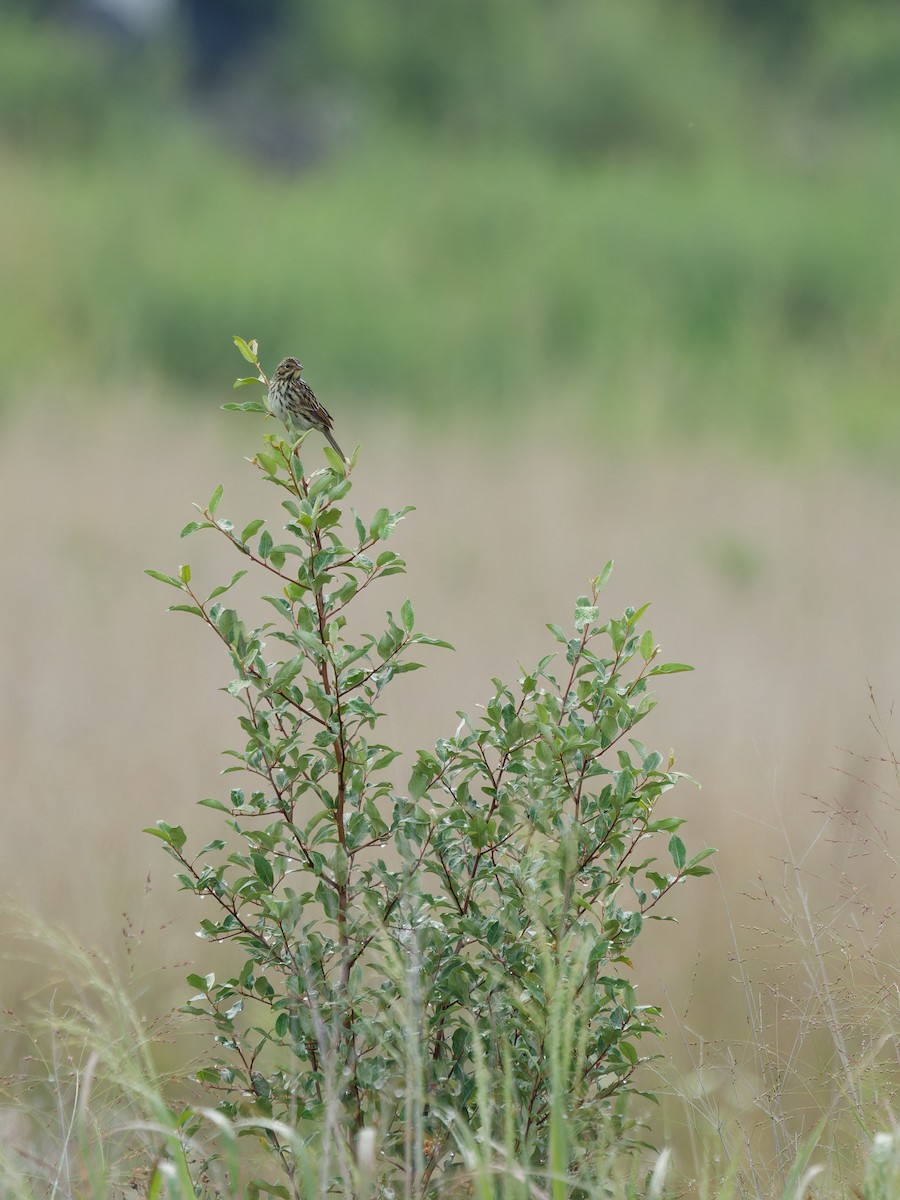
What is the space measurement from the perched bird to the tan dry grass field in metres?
0.75

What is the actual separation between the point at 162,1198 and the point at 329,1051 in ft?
1.37

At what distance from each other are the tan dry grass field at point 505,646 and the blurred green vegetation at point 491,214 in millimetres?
2171

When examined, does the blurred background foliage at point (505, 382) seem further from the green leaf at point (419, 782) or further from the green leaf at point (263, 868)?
the green leaf at point (263, 868)

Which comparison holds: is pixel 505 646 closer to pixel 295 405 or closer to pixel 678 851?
pixel 295 405

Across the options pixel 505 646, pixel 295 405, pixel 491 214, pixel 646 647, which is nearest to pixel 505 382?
pixel 491 214

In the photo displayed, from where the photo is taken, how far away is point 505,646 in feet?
19.5

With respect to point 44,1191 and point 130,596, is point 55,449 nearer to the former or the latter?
point 130,596

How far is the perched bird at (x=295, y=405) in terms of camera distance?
7.12 feet

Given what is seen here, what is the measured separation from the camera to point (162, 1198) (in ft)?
6.93

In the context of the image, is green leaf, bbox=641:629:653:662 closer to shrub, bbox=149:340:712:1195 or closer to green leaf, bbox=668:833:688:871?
shrub, bbox=149:340:712:1195

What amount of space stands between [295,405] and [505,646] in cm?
374

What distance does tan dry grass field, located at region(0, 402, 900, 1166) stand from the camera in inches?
137

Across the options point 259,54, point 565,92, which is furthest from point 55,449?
point 259,54

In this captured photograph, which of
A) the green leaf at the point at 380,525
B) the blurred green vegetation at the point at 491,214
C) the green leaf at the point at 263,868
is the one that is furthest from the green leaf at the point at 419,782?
the blurred green vegetation at the point at 491,214
